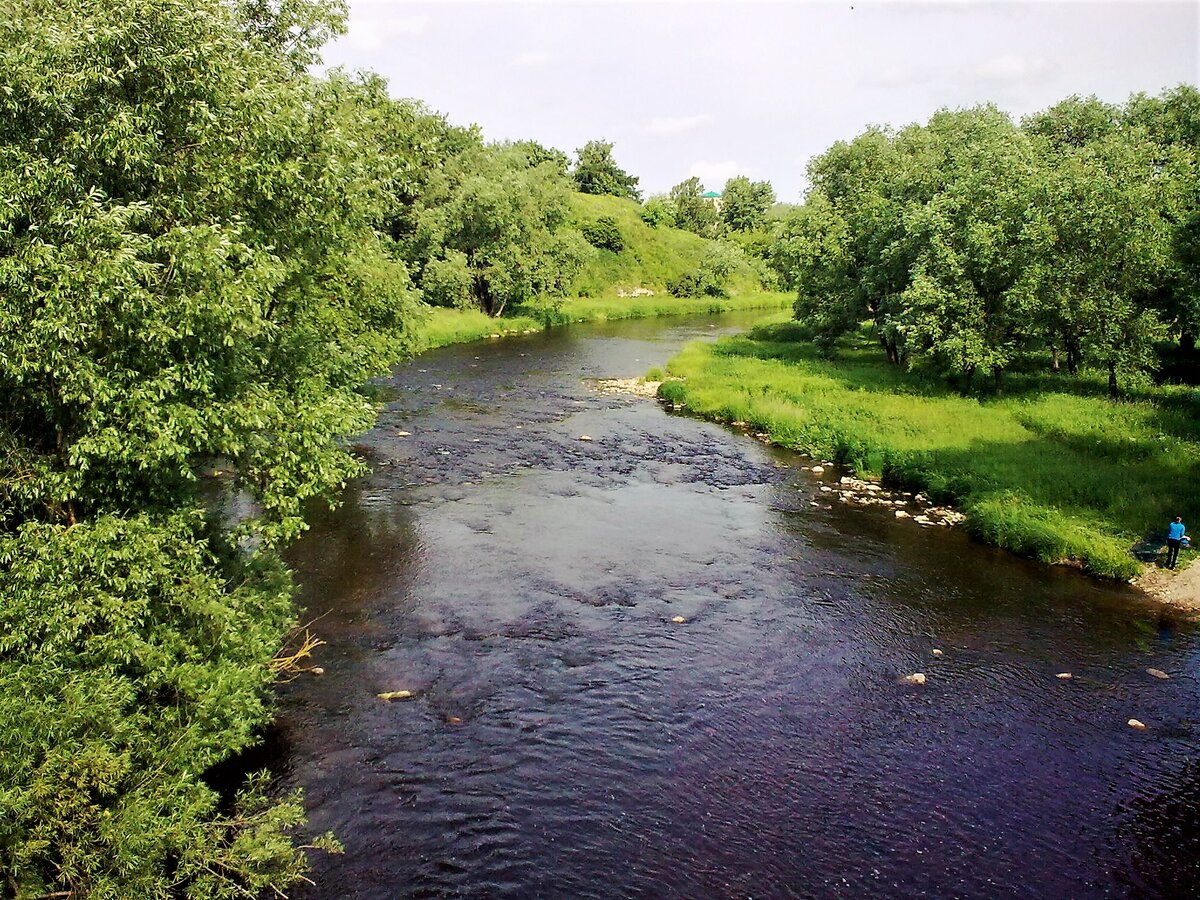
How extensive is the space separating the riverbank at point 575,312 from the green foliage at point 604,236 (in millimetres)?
11340

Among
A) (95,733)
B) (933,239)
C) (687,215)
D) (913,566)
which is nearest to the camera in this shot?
(95,733)

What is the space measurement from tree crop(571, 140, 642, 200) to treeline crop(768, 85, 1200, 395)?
116m

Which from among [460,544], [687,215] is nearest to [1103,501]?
[460,544]

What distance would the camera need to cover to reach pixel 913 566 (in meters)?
26.2

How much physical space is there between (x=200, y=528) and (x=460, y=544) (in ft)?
41.7

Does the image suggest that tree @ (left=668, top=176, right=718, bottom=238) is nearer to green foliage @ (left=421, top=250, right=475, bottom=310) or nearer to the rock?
green foliage @ (left=421, top=250, right=475, bottom=310)

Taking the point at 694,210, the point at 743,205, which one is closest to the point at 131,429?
the point at 694,210

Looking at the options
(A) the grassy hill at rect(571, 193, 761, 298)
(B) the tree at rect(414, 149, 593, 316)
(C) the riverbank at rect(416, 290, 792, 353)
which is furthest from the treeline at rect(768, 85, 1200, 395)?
(A) the grassy hill at rect(571, 193, 761, 298)

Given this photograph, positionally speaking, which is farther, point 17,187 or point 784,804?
point 784,804

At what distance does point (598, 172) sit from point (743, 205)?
30.9 meters

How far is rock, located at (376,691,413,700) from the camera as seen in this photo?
18172 mm

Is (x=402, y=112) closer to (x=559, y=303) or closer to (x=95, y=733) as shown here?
(x=95, y=733)

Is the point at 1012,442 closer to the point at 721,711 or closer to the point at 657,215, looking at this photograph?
the point at 721,711

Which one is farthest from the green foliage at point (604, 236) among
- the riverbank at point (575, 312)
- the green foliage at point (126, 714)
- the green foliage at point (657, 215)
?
the green foliage at point (126, 714)
